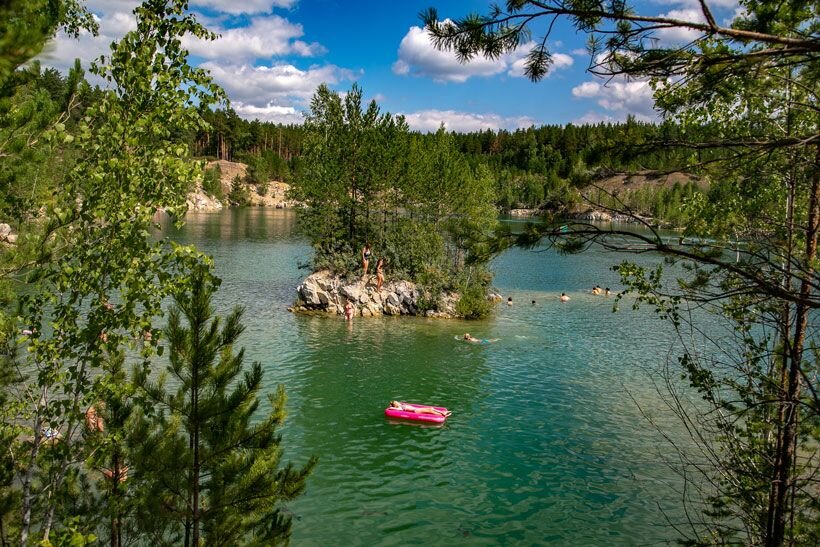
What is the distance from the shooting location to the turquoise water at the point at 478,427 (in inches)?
569

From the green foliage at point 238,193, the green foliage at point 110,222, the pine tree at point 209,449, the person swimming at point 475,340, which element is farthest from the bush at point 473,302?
the green foliage at point 238,193

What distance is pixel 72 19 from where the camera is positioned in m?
9.41

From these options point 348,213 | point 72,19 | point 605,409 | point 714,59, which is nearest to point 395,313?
point 348,213

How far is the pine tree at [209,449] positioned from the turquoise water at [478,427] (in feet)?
17.7

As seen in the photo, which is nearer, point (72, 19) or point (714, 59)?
point (714, 59)

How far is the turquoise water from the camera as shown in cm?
1445

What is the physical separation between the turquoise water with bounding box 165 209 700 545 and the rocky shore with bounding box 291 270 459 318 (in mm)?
1601

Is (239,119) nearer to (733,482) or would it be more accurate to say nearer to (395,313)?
(395,313)

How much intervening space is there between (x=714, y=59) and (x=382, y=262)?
117 ft

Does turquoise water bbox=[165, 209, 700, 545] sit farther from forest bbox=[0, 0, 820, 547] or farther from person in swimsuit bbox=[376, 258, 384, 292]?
forest bbox=[0, 0, 820, 547]

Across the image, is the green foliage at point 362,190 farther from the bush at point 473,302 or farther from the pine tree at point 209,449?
the pine tree at point 209,449

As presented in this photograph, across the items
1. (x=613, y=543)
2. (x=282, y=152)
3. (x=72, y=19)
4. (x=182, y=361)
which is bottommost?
(x=613, y=543)

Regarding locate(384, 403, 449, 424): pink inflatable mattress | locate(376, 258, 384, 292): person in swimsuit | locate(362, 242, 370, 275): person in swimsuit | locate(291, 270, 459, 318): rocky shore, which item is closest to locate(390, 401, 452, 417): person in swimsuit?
locate(384, 403, 449, 424): pink inflatable mattress

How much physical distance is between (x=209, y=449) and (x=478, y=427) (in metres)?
13.1
